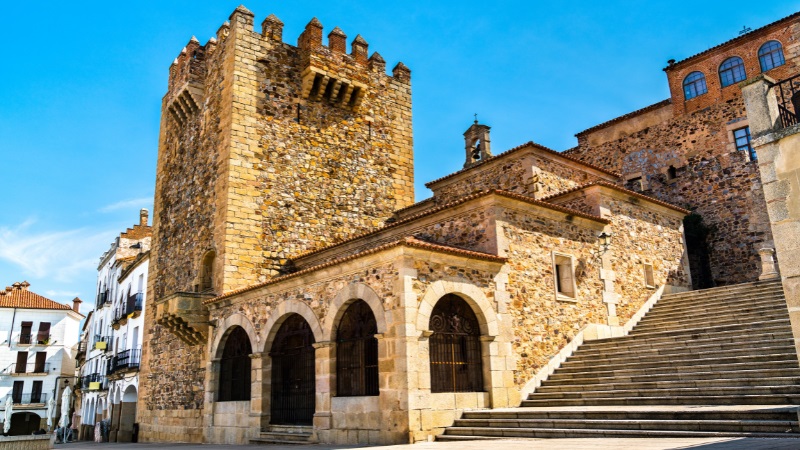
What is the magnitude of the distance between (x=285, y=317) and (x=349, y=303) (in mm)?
2287

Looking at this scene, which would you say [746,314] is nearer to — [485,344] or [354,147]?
[485,344]

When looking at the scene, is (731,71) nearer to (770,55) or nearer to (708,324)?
(770,55)

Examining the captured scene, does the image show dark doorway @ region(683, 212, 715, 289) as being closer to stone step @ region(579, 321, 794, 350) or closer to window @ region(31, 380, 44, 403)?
stone step @ region(579, 321, 794, 350)

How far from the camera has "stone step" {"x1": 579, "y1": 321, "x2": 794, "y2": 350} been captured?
428 inches

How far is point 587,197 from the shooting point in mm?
15430

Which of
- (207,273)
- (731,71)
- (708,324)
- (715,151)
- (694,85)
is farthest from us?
(694,85)

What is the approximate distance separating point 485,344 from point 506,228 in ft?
8.18

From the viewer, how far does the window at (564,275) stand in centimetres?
1355

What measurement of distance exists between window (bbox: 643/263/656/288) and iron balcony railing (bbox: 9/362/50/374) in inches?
1541

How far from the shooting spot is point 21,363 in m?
40.1

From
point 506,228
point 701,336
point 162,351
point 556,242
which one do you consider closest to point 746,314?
point 701,336

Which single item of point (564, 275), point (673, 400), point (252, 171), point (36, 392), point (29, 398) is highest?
point (252, 171)

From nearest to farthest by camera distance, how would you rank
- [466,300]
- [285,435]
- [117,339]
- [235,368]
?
[466,300] < [285,435] < [235,368] < [117,339]

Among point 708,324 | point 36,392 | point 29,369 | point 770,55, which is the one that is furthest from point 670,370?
point 29,369
